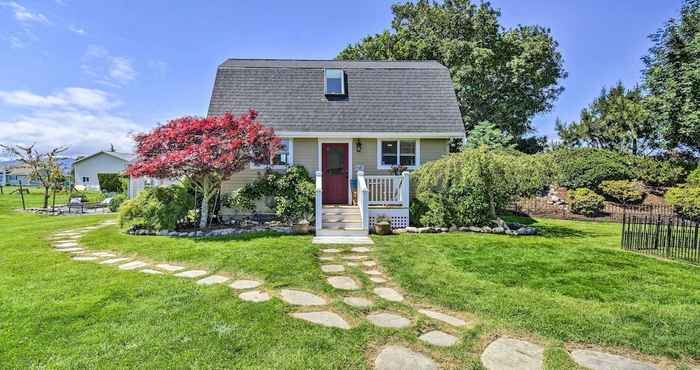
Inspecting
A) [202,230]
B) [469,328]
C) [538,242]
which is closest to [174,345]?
[469,328]

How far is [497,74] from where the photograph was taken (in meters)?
22.5

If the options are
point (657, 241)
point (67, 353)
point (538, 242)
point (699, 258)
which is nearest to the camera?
point (67, 353)

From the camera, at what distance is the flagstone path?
2.95 m

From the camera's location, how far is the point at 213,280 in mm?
5113

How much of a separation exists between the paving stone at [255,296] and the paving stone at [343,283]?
1.01m

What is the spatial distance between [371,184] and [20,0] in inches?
389

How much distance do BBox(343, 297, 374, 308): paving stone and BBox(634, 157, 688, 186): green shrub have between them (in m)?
18.3

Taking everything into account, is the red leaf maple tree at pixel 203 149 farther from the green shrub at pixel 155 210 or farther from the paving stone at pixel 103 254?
the paving stone at pixel 103 254

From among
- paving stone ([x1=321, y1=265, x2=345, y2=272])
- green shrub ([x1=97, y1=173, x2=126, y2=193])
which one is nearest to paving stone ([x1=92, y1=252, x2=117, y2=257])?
paving stone ([x1=321, y1=265, x2=345, y2=272])

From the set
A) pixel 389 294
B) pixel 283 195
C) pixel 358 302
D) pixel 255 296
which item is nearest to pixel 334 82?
pixel 283 195

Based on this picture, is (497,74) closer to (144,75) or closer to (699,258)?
(699,258)

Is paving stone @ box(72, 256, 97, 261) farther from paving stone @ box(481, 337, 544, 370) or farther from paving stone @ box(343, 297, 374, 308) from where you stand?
paving stone @ box(481, 337, 544, 370)

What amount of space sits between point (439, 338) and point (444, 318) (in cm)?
53

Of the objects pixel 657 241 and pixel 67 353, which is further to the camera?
pixel 657 241
